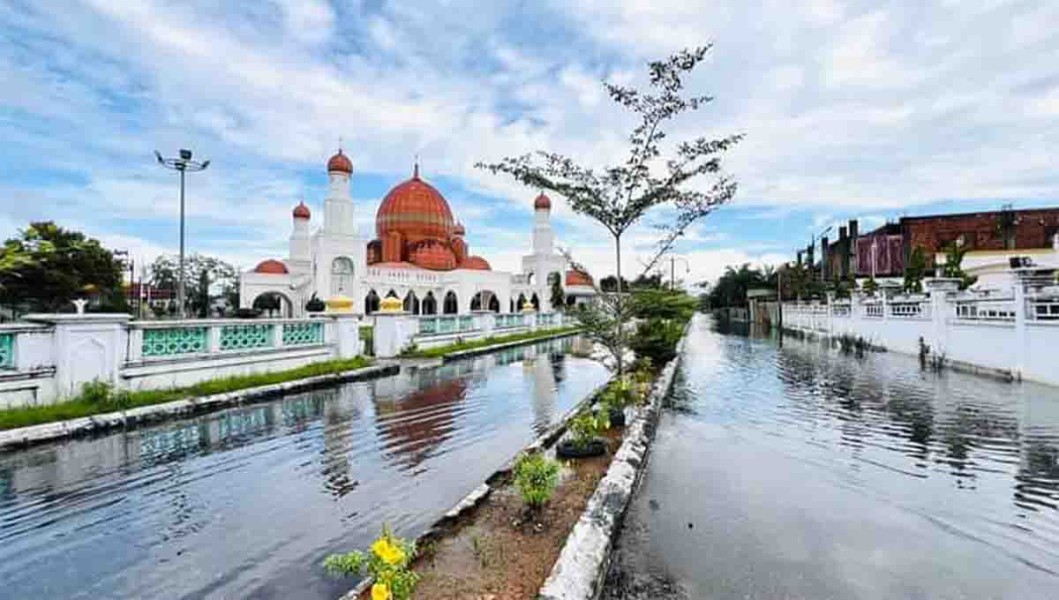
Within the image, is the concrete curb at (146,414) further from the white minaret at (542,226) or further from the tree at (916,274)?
the white minaret at (542,226)

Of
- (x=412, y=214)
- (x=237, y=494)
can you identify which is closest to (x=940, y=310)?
(x=237, y=494)

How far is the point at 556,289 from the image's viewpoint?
45094 millimetres

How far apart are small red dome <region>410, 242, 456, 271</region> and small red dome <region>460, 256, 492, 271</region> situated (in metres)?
1.25

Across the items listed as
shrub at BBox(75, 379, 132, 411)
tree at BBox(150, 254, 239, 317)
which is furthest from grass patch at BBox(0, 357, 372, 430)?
tree at BBox(150, 254, 239, 317)

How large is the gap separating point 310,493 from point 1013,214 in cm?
4520

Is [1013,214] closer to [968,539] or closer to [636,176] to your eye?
[636,176]

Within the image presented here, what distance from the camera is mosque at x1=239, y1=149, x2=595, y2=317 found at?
35.6 metres

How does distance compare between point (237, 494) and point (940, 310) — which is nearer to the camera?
point (237, 494)

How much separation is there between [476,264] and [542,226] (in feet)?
23.0

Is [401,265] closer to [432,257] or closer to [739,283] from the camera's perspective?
[432,257]

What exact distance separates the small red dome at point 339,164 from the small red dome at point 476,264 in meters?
11.6

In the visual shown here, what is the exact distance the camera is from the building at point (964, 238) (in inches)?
1283

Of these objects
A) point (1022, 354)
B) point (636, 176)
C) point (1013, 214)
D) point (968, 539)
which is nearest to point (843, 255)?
point (1013, 214)

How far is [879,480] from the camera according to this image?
4.62 meters
